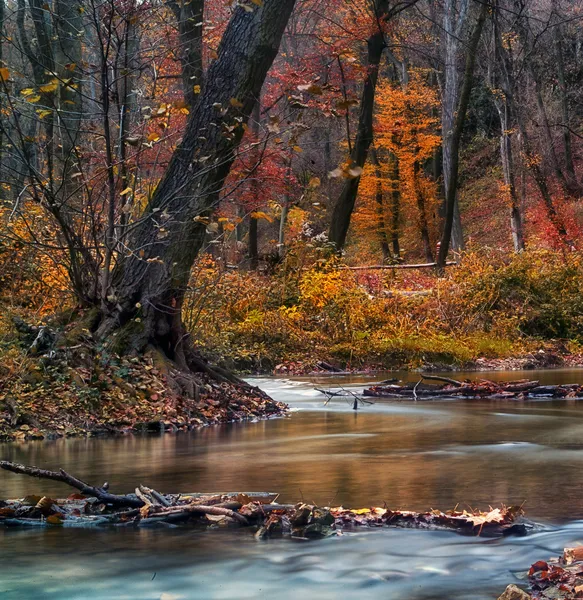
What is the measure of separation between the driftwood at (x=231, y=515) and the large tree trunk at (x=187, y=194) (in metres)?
5.73

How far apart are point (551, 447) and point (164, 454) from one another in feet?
12.5

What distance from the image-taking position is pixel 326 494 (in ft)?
22.5

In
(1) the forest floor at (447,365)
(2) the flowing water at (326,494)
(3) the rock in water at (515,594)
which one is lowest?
(2) the flowing water at (326,494)

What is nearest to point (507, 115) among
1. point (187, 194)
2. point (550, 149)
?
point (550, 149)

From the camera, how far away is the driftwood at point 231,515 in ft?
18.6

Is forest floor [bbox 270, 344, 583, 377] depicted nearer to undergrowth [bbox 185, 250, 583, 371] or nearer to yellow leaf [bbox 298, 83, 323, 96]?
undergrowth [bbox 185, 250, 583, 371]

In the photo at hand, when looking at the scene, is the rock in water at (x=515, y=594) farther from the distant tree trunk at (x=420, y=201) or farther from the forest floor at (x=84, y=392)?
the distant tree trunk at (x=420, y=201)

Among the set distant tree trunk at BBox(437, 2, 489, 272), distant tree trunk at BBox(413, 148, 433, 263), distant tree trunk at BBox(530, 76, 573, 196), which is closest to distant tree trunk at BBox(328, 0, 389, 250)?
distant tree trunk at BBox(437, 2, 489, 272)

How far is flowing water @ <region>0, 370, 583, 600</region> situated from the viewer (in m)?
4.68

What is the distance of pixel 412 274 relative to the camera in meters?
32.2

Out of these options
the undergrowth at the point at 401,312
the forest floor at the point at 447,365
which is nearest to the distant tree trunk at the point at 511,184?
the undergrowth at the point at 401,312

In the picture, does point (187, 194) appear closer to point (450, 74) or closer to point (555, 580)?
point (555, 580)

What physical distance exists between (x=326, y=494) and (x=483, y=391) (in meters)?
8.81

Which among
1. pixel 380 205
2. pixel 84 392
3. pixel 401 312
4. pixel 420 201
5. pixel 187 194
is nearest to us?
pixel 84 392
